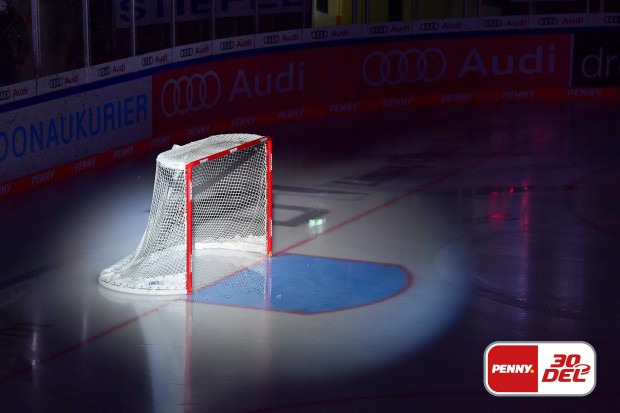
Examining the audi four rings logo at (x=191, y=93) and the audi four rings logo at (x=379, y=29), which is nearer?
the audi four rings logo at (x=191, y=93)

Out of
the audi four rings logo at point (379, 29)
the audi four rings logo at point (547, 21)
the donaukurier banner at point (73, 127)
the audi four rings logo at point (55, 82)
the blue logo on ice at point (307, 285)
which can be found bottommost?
the blue logo on ice at point (307, 285)

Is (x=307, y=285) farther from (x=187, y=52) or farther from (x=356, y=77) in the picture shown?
(x=356, y=77)

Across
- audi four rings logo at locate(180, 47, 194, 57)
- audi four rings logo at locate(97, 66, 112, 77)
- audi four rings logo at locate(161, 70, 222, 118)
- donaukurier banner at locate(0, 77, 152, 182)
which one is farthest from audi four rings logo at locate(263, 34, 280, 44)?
audi four rings logo at locate(97, 66, 112, 77)

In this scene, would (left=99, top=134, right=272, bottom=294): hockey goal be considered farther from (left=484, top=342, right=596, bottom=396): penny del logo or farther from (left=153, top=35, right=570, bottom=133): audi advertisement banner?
(left=153, top=35, right=570, bottom=133): audi advertisement banner

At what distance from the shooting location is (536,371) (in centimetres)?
771

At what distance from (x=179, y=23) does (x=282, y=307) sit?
9654 millimetres

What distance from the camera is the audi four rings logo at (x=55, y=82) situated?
1531 cm

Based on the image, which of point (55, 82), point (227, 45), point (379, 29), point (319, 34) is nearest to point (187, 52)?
point (227, 45)

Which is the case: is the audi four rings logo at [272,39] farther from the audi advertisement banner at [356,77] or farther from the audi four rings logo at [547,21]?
the audi four rings logo at [547,21]

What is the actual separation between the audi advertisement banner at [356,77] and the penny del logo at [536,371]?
10500 mm

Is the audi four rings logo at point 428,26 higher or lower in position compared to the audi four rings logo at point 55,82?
higher

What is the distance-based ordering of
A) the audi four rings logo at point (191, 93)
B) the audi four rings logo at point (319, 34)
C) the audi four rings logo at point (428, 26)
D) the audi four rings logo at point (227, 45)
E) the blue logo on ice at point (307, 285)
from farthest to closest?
the audi four rings logo at point (428, 26) < the audi four rings logo at point (319, 34) < the audi four rings logo at point (227, 45) < the audi four rings logo at point (191, 93) < the blue logo on ice at point (307, 285)

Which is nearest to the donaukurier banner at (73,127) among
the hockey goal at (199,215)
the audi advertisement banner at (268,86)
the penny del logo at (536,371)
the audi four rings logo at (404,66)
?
the audi advertisement banner at (268,86)

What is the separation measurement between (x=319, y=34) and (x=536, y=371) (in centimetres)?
1405
